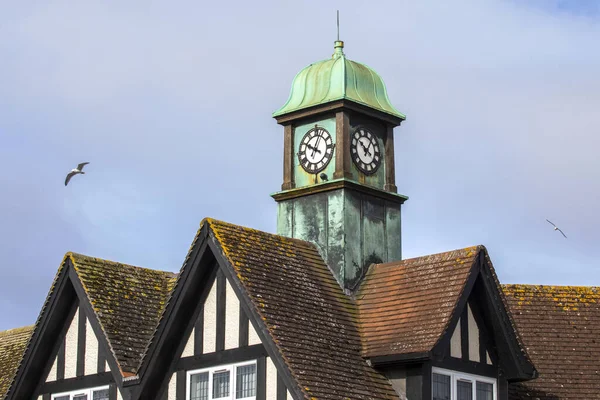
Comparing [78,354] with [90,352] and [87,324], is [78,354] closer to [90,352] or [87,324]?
[90,352]

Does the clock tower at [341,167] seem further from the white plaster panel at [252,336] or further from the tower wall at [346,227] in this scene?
the white plaster panel at [252,336]

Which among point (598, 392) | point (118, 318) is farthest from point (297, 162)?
point (598, 392)

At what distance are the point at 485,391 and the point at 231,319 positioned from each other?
6.43m

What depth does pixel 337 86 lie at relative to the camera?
37625mm

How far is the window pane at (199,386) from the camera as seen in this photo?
33.6 metres

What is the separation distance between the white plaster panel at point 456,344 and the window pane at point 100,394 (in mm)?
8694

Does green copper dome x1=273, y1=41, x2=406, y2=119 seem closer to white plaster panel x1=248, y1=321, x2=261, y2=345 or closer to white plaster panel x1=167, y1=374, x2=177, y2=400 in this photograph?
white plaster panel x1=248, y1=321, x2=261, y2=345

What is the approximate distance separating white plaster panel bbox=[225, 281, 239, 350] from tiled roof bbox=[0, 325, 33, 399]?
34.2 feet

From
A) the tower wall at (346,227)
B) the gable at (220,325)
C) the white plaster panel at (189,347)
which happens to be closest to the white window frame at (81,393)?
the white plaster panel at (189,347)

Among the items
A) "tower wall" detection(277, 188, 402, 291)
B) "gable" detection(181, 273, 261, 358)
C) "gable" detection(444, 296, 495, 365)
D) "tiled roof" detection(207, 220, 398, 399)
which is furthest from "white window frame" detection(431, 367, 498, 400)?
"gable" detection(181, 273, 261, 358)

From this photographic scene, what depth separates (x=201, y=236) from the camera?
33656 mm

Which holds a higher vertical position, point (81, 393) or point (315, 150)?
point (315, 150)

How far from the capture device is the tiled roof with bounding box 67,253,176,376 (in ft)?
114

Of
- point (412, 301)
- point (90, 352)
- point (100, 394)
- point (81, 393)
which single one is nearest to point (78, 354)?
point (90, 352)
